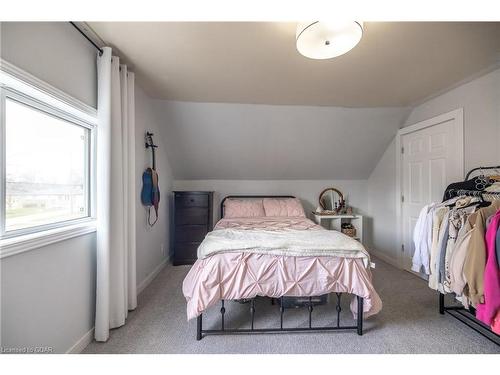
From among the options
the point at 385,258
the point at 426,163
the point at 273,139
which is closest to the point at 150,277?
the point at 273,139

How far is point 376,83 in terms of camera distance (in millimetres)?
2287

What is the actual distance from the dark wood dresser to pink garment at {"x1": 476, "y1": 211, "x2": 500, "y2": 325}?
2932mm

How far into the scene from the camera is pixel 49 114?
4.68 feet

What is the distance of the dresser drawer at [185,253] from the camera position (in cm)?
326

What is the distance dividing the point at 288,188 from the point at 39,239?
3370 mm

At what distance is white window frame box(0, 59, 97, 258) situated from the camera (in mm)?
1082

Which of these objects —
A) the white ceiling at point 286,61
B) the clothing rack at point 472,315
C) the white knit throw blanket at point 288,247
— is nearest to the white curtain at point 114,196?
the white ceiling at point 286,61

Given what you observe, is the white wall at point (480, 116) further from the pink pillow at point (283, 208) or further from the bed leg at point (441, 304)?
the pink pillow at point (283, 208)

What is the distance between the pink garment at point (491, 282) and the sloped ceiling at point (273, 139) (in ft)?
7.14

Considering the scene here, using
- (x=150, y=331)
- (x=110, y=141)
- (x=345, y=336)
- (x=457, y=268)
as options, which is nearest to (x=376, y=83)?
(x=457, y=268)

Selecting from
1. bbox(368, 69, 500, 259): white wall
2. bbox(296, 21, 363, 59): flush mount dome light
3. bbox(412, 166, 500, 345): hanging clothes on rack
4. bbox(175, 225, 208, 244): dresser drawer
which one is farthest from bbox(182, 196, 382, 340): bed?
bbox(368, 69, 500, 259): white wall

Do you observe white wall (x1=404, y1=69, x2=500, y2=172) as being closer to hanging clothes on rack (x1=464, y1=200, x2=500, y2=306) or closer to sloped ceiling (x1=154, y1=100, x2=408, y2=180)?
sloped ceiling (x1=154, y1=100, x2=408, y2=180)
